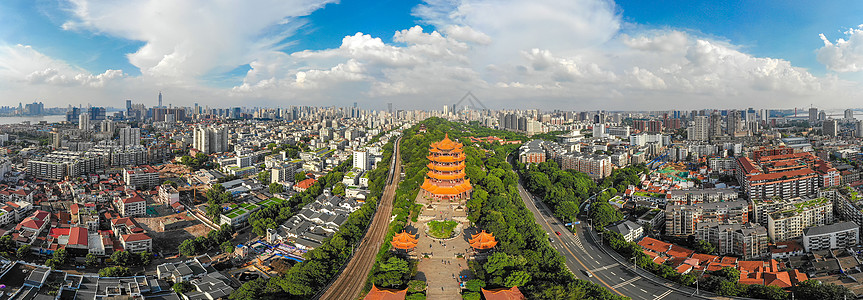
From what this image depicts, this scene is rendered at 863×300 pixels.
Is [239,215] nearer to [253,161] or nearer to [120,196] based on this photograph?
[120,196]

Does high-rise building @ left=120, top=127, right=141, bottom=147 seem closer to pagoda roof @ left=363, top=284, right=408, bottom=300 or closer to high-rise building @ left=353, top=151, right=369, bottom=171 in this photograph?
high-rise building @ left=353, top=151, right=369, bottom=171

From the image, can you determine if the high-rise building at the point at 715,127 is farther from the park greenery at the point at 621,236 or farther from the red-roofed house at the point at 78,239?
the red-roofed house at the point at 78,239

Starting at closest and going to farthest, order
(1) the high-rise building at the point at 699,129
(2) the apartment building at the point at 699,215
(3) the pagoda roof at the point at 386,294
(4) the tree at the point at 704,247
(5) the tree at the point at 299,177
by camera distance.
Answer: (3) the pagoda roof at the point at 386,294, (4) the tree at the point at 704,247, (2) the apartment building at the point at 699,215, (5) the tree at the point at 299,177, (1) the high-rise building at the point at 699,129

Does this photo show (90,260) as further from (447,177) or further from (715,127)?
(715,127)

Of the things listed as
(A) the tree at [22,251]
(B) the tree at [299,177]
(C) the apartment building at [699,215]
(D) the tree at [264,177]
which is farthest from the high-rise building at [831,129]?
(A) the tree at [22,251]

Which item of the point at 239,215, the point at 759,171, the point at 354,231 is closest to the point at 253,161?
the point at 239,215

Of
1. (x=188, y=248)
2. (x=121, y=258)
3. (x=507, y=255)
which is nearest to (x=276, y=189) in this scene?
(x=188, y=248)

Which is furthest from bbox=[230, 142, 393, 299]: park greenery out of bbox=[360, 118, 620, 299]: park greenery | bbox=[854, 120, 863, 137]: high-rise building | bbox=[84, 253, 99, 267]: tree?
bbox=[854, 120, 863, 137]: high-rise building

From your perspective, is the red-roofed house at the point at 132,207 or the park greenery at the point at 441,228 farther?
the red-roofed house at the point at 132,207
